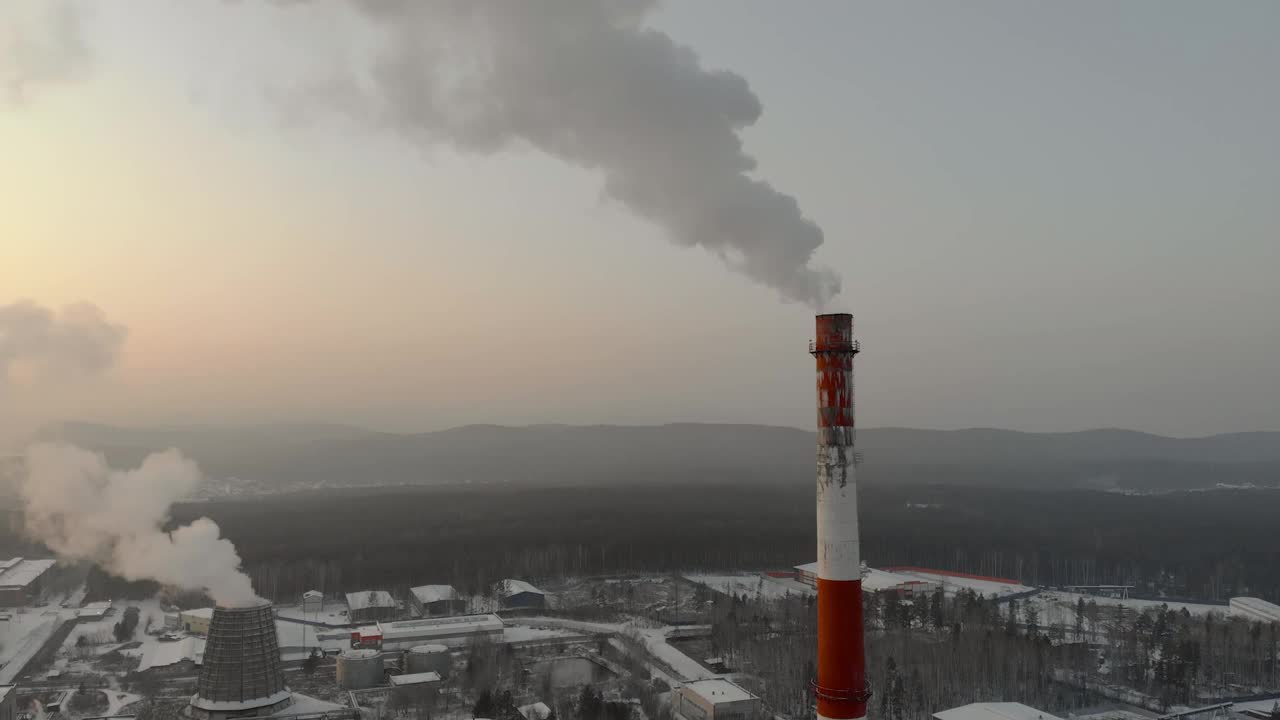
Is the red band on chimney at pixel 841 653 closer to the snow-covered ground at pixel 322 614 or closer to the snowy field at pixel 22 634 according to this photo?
the snowy field at pixel 22 634

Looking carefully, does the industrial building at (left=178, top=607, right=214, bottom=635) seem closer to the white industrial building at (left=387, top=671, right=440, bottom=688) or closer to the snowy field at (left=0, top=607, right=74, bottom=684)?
the snowy field at (left=0, top=607, right=74, bottom=684)

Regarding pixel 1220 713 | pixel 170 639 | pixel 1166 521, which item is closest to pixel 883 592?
pixel 1220 713

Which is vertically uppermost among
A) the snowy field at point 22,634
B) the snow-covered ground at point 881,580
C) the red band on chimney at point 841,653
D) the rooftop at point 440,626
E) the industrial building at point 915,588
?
the red band on chimney at point 841,653

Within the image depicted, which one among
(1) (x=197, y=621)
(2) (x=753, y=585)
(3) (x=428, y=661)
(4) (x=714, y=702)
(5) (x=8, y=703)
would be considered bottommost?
(5) (x=8, y=703)

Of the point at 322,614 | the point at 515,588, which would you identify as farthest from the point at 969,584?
the point at 322,614

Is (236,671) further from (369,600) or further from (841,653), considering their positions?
(369,600)

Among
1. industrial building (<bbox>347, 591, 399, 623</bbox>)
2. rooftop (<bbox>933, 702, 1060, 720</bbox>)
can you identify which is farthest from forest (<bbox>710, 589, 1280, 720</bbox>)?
industrial building (<bbox>347, 591, 399, 623</bbox>)

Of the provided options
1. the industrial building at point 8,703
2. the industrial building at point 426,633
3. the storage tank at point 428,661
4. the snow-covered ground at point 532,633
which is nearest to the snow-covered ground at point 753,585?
the snow-covered ground at point 532,633
